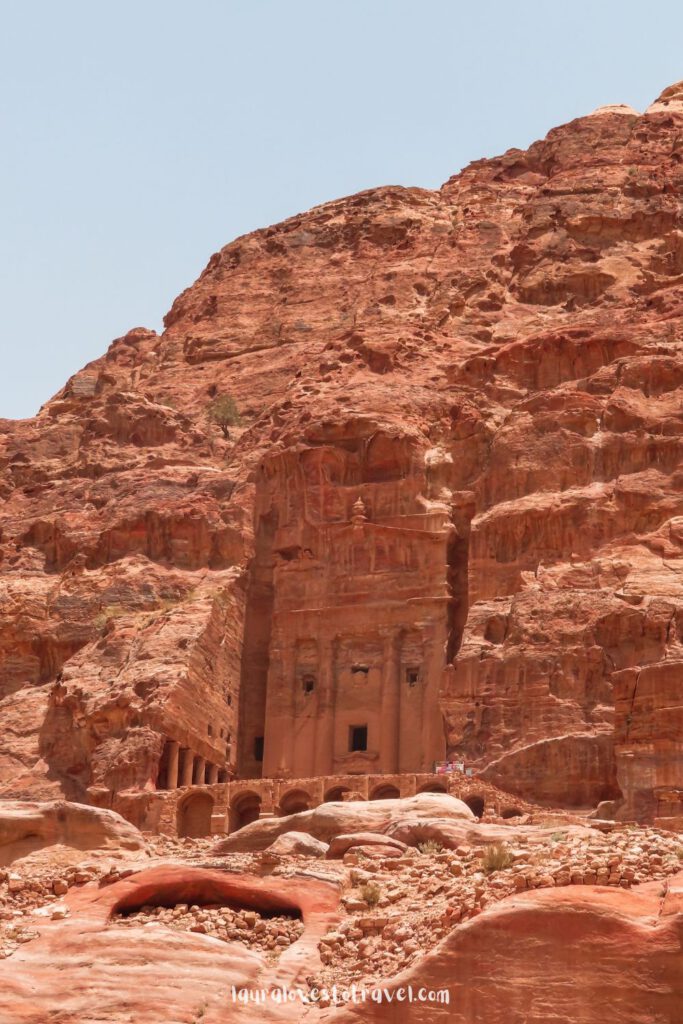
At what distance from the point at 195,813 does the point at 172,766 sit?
235cm

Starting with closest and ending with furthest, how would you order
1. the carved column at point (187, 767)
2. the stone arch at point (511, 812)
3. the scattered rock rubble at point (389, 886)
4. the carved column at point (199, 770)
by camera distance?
the scattered rock rubble at point (389, 886) → the stone arch at point (511, 812) → the carved column at point (187, 767) → the carved column at point (199, 770)

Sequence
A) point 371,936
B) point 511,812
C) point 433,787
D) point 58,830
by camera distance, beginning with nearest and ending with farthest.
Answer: point 371,936 → point 58,830 → point 511,812 → point 433,787

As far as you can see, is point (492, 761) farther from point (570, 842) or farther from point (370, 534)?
point (570, 842)

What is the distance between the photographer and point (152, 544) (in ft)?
221

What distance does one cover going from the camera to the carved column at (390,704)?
2447 inches

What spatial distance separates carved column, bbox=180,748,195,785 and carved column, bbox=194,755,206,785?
0.54 meters

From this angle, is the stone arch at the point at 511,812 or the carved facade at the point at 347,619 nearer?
the stone arch at the point at 511,812

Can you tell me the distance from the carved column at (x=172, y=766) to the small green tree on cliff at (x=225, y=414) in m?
21.2

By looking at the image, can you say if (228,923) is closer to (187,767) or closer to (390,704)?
(187,767)

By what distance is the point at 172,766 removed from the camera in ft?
191

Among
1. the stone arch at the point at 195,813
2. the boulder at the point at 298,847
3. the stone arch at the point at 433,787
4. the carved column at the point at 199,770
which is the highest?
the carved column at the point at 199,770

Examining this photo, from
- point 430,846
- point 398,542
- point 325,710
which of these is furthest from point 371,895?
point 398,542

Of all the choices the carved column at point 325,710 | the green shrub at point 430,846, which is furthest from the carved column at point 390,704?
the green shrub at point 430,846

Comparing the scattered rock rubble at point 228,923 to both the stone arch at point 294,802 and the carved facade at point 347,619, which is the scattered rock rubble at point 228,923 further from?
the carved facade at point 347,619
